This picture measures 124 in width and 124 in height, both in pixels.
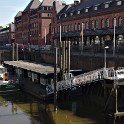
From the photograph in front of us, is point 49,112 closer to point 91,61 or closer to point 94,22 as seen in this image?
point 91,61

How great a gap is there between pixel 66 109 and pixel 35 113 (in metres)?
3.36

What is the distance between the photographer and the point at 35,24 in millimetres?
108250

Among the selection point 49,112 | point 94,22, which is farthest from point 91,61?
point 94,22

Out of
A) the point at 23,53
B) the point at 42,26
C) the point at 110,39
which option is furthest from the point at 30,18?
the point at 110,39

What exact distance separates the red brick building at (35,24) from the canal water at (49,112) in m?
50.0

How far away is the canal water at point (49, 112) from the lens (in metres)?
32.1

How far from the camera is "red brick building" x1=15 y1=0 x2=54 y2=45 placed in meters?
102

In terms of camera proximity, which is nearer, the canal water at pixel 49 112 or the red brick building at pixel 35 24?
the canal water at pixel 49 112

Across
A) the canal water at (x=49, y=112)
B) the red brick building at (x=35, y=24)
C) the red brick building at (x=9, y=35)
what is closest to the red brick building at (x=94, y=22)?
the red brick building at (x=35, y=24)

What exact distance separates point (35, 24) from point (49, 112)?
7503 centimetres

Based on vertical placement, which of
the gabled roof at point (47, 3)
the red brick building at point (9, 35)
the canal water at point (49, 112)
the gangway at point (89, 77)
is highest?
the gabled roof at point (47, 3)

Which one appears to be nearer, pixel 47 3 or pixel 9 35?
pixel 47 3

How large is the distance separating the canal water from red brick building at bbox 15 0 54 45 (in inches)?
1969

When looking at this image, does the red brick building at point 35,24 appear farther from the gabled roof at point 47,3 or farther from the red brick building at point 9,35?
the red brick building at point 9,35
